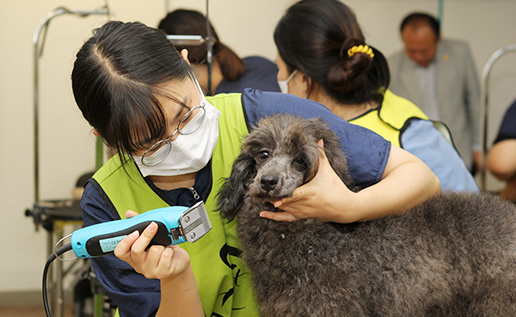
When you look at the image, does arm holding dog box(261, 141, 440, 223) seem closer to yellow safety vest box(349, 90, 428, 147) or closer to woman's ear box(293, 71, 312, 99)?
yellow safety vest box(349, 90, 428, 147)

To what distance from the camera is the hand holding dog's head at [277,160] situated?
0.96 metres

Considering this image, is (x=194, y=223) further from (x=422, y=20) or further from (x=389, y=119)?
(x=422, y=20)

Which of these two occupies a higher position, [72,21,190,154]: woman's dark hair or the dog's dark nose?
[72,21,190,154]: woman's dark hair

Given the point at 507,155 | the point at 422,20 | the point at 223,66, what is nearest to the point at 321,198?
the point at 223,66

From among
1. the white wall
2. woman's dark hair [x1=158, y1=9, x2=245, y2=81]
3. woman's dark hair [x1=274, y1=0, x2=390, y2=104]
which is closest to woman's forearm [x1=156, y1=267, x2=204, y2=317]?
woman's dark hair [x1=274, y1=0, x2=390, y2=104]

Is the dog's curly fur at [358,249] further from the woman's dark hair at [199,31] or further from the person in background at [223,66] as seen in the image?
the woman's dark hair at [199,31]

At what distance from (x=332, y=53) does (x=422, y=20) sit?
7.72 feet

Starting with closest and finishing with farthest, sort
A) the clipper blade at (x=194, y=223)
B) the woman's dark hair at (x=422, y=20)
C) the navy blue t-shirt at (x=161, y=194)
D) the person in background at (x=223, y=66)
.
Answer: the clipper blade at (x=194, y=223) < the navy blue t-shirt at (x=161, y=194) < the person in background at (x=223, y=66) < the woman's dark hair at (x=422, y=20)

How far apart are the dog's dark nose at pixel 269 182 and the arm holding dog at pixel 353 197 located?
4cm

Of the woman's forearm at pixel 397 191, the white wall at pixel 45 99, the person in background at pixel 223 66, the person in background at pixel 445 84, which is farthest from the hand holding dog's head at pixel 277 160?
the person in background at pixel 445 84

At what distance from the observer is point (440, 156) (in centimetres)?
152

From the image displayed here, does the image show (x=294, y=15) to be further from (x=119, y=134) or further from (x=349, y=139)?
(x=119, y=134)

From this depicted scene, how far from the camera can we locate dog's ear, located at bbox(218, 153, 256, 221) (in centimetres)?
107

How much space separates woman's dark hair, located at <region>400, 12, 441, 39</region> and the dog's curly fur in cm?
289
